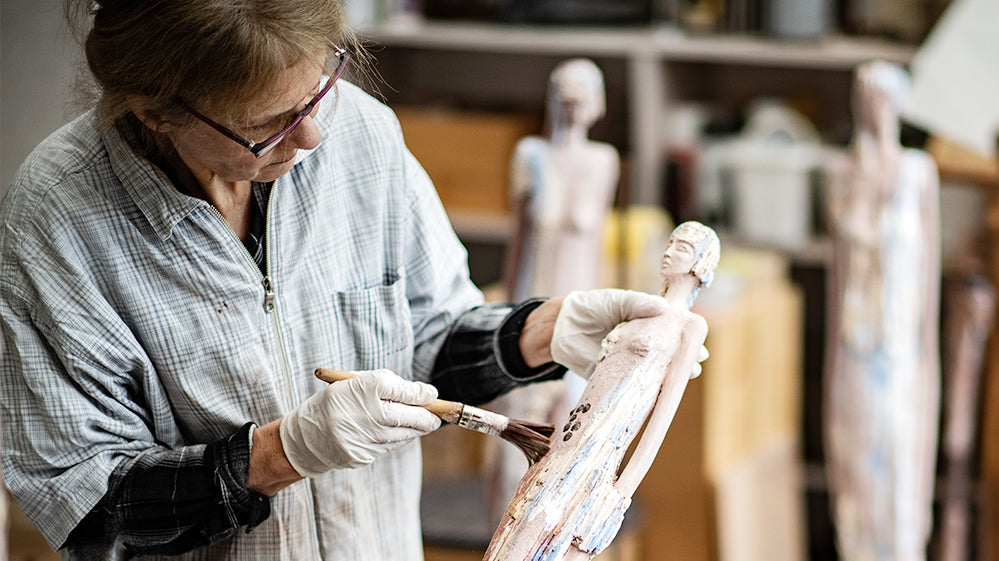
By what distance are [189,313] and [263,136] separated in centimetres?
23

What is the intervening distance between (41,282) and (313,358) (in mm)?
322

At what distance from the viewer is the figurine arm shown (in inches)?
49.1

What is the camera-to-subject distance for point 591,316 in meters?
1.33

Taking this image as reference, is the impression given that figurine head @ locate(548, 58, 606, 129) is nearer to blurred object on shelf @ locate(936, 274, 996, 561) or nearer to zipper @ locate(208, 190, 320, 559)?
blurred object on shelf @ locate(936, 274, 996, 561)

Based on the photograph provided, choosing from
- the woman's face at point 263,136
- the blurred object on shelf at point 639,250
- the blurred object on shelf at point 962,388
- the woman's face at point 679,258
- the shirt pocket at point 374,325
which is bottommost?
the blurred object on shelf at point 962,388

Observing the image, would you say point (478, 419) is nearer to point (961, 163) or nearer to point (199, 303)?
point (199, 303)

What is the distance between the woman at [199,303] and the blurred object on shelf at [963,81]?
1.58 metres

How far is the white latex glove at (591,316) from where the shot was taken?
133 centimetres

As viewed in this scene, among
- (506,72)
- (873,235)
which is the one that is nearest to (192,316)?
(873,235)

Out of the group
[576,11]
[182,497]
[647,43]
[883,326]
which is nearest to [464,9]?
[576,11]

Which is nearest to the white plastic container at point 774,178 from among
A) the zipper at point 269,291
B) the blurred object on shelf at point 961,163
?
the blurred object on shelf at point 961,163

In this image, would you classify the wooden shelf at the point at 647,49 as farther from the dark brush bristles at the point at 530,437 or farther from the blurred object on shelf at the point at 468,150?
the dark brush bristles at the point at 530,437

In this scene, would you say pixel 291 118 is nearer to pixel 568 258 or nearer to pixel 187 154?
pixel 187 154

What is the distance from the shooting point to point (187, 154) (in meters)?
1.21
